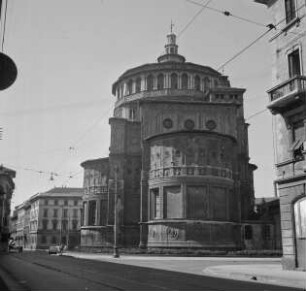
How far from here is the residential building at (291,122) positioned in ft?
72.4

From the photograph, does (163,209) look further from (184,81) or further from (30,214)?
(30,214)

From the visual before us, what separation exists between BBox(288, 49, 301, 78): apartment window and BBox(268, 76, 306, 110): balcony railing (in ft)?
3.88

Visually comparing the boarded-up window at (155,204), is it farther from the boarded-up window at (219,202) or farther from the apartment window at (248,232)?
the apartment window at (248,232)

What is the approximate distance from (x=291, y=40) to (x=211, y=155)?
29.8 metres

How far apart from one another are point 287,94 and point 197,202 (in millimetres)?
29814

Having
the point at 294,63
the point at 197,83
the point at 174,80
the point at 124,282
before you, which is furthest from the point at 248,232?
the point at 124,282

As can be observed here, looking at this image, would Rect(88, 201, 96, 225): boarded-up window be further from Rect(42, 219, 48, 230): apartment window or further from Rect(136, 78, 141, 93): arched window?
Rect(42, 219, 48, 230): apartment window

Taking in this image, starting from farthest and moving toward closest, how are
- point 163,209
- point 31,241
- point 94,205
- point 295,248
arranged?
point 31,241 → point 94,205 → point 163,209 → point 295,248

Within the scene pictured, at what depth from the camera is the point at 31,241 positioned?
114m

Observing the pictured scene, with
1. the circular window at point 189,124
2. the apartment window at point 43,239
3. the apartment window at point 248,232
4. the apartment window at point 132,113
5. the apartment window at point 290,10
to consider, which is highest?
the apartment window at point 132,113

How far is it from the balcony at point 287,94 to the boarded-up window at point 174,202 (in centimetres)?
2775

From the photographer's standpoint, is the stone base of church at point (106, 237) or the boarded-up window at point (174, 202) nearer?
the boarded-up window at point (174, 202)

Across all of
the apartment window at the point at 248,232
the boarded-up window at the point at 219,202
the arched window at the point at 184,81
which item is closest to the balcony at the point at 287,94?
the boarded-up window at the point at 219,202

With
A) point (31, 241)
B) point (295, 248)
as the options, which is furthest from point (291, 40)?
point (31, 241)
